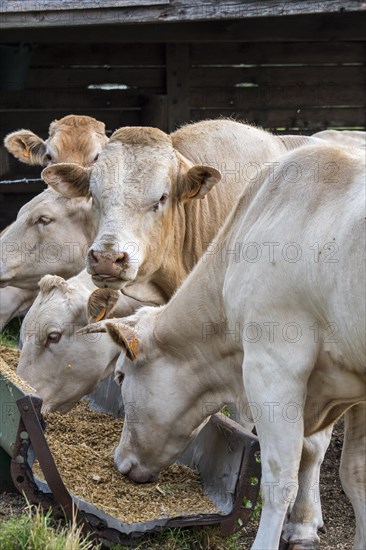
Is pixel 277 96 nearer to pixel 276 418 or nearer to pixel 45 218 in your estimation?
pixel 45 218

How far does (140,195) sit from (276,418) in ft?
6.23

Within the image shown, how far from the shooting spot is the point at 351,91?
1095cm

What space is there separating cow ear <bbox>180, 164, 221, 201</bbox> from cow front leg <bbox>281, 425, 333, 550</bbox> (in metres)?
1.56

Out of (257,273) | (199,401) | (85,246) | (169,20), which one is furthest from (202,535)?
(169,20)

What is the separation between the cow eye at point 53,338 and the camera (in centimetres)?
621

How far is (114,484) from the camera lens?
17.0 feet

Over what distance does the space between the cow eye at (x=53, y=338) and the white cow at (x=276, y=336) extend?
1.20 meters

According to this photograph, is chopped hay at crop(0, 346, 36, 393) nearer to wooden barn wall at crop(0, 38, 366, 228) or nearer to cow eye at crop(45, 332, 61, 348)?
cow eye at crop(45, 332, 61, 348)

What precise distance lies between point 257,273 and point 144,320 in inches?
38.9

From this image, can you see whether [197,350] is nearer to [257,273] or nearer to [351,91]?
[257,273]

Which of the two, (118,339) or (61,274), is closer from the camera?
(118,339)

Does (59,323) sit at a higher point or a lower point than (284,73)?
lower

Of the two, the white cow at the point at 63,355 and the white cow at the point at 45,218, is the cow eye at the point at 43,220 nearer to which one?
the white cow at the point at 45,218

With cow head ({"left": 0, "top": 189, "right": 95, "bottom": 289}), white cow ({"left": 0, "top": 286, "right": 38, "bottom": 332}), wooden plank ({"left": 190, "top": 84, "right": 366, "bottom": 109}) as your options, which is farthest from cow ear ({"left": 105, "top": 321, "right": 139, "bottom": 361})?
wooden plank ({"left": 190, "top": 84, "right": 366, "bottom": 109})
